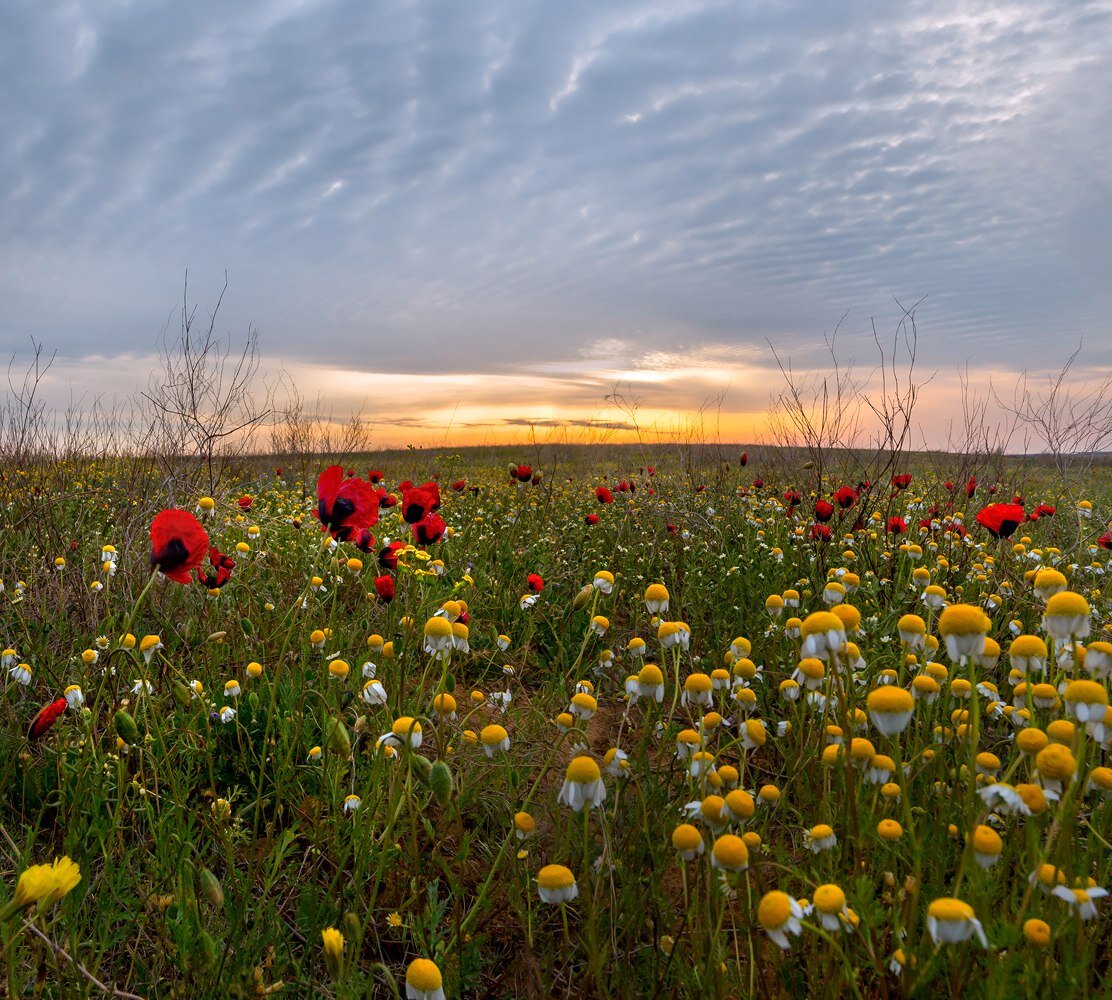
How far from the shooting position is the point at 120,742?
2.16 m

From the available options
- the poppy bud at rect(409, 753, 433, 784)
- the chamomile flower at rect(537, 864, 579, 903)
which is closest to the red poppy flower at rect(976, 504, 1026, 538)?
the chamomile flower at rect(537, 864, 579, 903)

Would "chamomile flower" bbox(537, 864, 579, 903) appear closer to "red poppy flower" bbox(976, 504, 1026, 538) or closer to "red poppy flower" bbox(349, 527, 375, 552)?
"red poppy flower" bbox(349, 527, 375, 552)

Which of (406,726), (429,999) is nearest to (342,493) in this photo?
(406,726)

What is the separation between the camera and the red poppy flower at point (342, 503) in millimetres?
2039

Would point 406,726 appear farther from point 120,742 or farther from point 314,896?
point 120,742

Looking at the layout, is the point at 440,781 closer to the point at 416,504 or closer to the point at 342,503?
the point at 342,503

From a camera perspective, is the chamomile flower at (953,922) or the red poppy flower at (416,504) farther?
the red poppy flower at (416,504)

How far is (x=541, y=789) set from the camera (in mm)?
2484

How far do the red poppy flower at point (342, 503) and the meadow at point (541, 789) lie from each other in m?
0.02

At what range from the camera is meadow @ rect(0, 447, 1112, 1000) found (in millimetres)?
1262

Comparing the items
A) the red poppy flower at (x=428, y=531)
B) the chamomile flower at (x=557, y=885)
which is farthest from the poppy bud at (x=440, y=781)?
the red poppy flower at (x=428, y=531)

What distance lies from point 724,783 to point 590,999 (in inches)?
24.3

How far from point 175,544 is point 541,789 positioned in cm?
149

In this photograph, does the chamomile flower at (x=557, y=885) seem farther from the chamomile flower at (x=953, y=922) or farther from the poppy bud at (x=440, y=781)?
the chamomile flower at (x=953, y=922)
